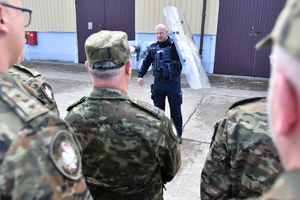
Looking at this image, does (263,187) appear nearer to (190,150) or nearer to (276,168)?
(276,168)

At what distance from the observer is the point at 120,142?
1.36m

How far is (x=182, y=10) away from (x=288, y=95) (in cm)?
865

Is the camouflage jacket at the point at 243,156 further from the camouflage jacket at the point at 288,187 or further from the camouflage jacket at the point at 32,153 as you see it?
Result: the camouflage jacket at the point at 32,153

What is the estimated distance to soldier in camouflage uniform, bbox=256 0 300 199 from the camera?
1.53 ft

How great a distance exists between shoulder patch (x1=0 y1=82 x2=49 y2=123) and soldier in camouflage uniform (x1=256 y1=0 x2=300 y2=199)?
2.20 feet

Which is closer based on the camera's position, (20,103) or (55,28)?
(20,103)

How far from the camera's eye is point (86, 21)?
10.5 m

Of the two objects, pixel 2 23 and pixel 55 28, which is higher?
pixel 55 28

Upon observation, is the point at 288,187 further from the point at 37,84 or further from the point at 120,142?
the point at 37,84

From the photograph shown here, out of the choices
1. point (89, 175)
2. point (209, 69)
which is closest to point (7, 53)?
point (89, 175)

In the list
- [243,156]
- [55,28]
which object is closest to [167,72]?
[243,156]

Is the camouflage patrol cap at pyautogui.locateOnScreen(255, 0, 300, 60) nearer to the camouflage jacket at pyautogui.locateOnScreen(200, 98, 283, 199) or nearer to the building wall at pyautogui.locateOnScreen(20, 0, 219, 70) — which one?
the camouflage jacket at pyautogui.locateOnScreen(200, 98, 283, 199)

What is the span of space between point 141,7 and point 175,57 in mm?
5987

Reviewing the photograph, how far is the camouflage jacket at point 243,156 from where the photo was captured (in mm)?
1128
